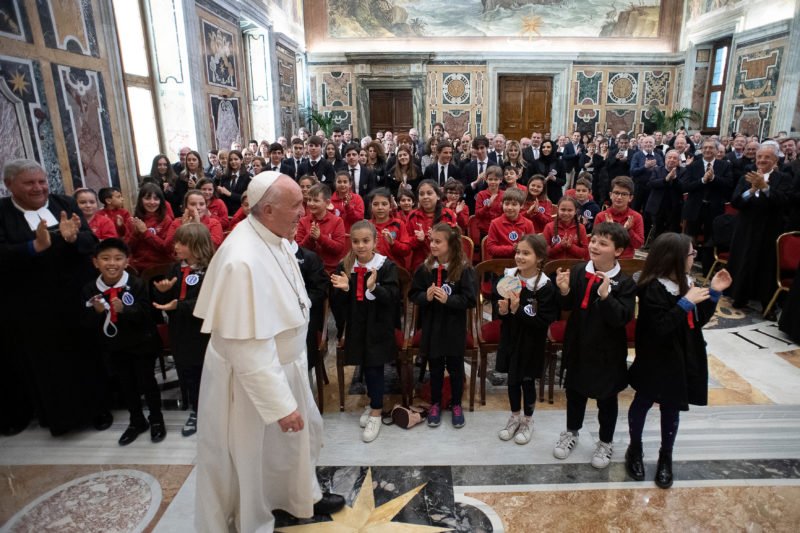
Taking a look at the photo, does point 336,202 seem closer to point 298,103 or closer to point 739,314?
point 739,314

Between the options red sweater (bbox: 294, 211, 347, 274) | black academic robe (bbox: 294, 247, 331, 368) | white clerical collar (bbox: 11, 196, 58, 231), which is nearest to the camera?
white clerical collar (bbox: 11, 196, 58, 231)

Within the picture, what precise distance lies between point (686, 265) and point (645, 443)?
1.49 metres

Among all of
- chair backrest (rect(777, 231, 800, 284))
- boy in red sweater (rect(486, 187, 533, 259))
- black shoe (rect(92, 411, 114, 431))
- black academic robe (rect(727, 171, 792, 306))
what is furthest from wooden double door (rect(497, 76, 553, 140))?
black shoe (rect(92, 411, 114, 431))

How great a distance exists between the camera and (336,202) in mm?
5922

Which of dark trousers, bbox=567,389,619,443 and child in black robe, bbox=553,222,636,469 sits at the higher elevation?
child in black robe, bbox=553,222,636,469

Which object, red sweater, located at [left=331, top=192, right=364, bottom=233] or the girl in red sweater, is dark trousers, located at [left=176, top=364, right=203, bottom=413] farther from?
the girl in red sweater

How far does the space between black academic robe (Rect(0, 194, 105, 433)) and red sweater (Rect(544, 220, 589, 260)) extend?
162 inches

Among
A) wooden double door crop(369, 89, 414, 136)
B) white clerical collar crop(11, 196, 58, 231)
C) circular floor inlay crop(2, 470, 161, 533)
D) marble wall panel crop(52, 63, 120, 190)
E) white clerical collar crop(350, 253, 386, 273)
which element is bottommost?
circular floor inlay crop(2, 470, 161, 533)

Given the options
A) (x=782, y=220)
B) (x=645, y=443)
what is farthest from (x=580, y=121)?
(x=645, y=443)

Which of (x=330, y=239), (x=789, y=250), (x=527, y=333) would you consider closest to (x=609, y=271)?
(x=527, y=333)

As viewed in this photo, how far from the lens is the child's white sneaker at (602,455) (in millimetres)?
3297

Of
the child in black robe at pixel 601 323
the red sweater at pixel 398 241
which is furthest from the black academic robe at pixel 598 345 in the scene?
the red sweater at pixel 398 241

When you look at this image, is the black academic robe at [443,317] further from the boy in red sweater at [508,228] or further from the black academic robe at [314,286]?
the boy in red sweater at [508,228]

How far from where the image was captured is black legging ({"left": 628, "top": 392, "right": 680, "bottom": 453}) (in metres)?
3.08
